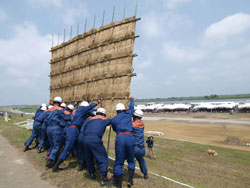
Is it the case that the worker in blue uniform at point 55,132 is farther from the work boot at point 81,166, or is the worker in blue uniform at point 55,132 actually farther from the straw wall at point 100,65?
the straw wall at point 100,65

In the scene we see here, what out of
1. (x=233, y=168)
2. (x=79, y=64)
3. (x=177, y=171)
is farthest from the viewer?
(x=79, y=64)

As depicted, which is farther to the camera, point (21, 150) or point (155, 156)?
point (155, 156)

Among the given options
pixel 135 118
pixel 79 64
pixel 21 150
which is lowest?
pixel 21 150

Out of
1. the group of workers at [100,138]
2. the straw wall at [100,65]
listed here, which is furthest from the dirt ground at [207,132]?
the group of workers at [100,138]

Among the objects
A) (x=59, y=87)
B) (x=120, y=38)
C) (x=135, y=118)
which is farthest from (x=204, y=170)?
(x=59, y=87)

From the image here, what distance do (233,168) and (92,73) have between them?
10.6m

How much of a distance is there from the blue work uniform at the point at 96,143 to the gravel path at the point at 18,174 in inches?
50.8

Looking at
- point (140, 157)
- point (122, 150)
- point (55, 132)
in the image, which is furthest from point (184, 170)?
point (55, 132)

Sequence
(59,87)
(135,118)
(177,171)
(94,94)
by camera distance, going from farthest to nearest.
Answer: (59,87)
(94,94)
(177,171)
(135,118)

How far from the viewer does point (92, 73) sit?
43.0 ft

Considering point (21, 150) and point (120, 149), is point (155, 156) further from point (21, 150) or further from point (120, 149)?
point (21, 150)

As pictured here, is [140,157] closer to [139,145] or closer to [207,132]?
[139,145]

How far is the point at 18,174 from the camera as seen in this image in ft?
16.6

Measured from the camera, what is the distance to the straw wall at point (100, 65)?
11.2 m
